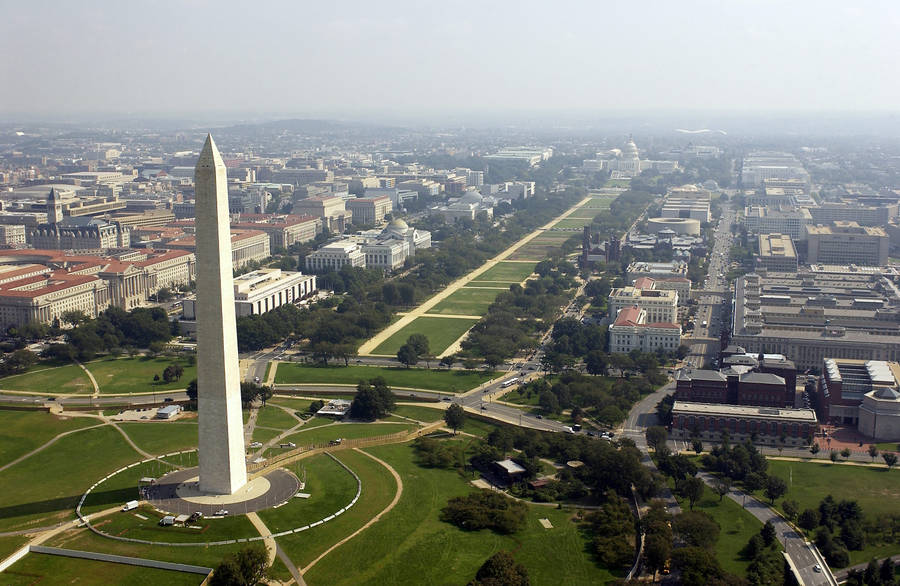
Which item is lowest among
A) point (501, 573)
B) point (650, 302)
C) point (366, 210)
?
point (501, 573)

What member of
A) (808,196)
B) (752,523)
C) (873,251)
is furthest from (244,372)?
(808,196)

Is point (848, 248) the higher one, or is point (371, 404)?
point (848, 248)

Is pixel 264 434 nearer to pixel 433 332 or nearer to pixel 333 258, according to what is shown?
pixel 433 332

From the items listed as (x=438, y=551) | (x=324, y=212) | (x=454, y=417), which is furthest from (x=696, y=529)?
(x=324, y=212)

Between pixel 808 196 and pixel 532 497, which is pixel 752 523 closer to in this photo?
pixel 532 497

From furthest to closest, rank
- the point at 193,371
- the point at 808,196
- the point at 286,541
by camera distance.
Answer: the point at 808,196 → the point at 193,371 → the point at 286,541

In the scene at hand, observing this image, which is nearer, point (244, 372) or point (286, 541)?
point (286, 541)
